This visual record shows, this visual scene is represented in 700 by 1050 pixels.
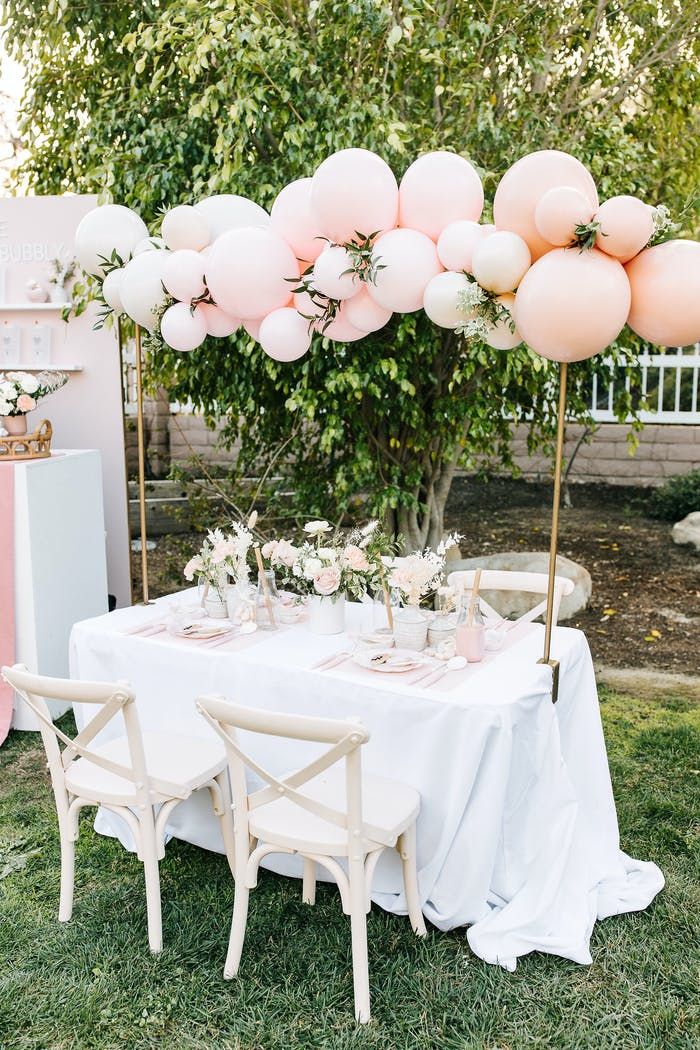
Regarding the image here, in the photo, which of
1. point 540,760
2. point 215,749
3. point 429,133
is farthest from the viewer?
point 429,133

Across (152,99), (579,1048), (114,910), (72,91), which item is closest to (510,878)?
(579,1048)

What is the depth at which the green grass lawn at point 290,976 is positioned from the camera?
2441 millimetres

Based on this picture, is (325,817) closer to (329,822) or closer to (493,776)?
(329,822)

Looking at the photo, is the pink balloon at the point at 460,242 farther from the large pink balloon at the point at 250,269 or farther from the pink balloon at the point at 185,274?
the pink balloon at the point at 185,274

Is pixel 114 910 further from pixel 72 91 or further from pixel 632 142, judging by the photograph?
pixel 632 142

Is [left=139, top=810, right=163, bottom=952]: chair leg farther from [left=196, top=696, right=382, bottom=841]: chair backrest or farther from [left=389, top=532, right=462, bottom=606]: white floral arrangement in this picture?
[left=389, top=532, right=462, bottom=606]: white floral arrangement

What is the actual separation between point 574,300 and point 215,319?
1469 mm

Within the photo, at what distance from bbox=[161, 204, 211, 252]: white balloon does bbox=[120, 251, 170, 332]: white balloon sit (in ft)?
0.24

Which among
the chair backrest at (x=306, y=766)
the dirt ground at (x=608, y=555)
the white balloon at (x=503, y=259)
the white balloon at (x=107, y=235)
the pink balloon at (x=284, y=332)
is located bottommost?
the dirt ground at (x=608, y=555)

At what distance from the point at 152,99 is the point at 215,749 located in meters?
3.83

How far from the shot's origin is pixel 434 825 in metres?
2.77

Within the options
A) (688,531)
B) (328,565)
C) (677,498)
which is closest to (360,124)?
(328,565)

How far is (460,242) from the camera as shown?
9.34 ft

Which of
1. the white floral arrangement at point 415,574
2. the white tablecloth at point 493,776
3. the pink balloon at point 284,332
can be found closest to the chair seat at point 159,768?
the white tablecloth at point 493,776
